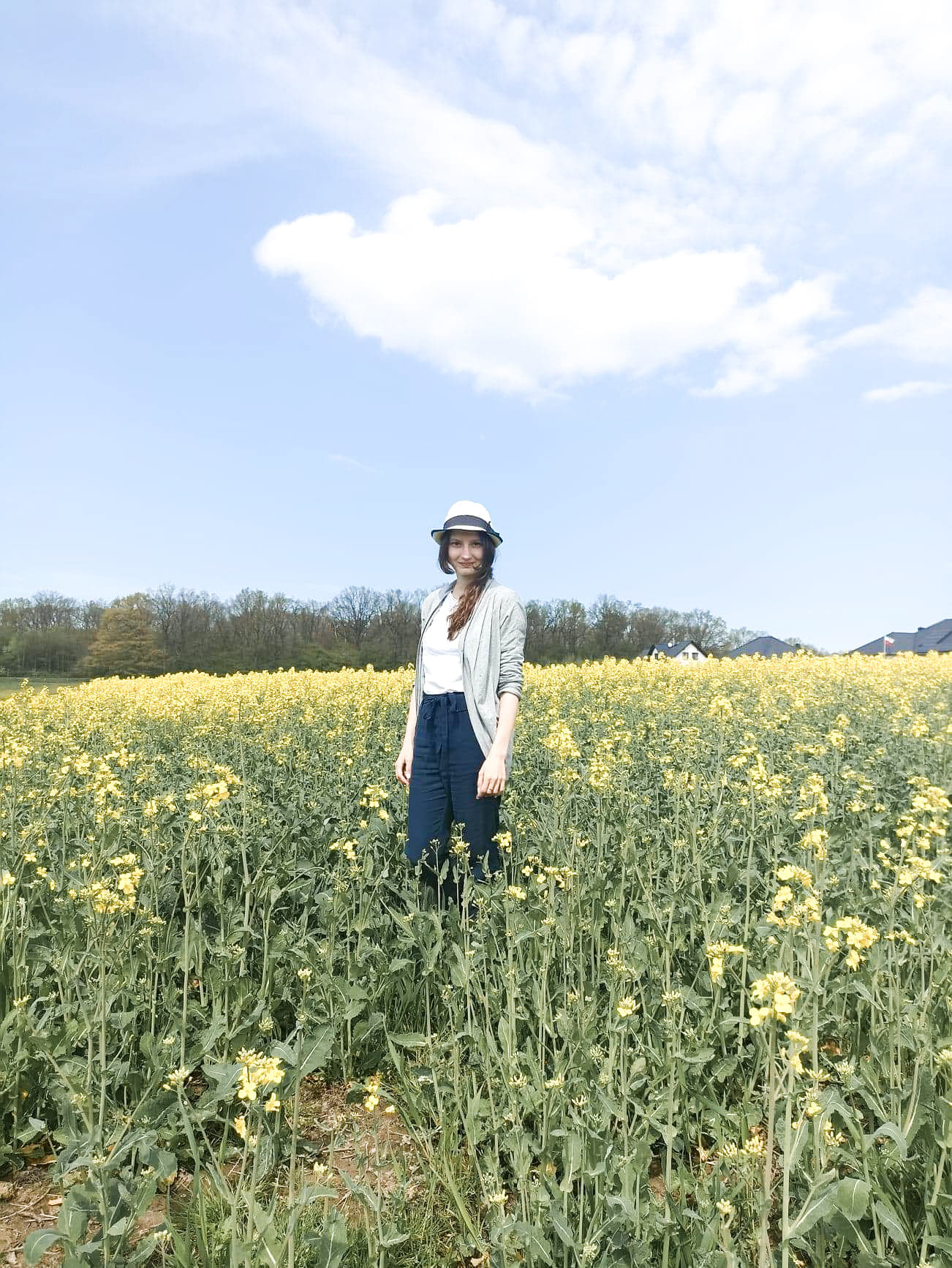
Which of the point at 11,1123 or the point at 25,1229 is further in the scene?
the point at 11,1123

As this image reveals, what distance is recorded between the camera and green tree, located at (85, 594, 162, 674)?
43.1 meters

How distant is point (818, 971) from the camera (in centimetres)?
214

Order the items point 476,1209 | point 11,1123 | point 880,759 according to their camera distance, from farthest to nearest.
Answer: point 880,759, point 11,1123, point 476,1209

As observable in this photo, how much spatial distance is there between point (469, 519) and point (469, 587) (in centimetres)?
40

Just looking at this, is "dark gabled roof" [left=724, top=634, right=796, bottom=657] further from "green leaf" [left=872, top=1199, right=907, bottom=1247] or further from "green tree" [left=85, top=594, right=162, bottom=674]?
"green leaf" [left=872, top=1199, right=907, bottom=1247]

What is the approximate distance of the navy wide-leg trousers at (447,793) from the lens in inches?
166

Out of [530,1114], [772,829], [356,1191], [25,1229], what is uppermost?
[772,829]

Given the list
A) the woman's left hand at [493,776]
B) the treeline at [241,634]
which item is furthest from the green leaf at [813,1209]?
the treeline at [241,634]

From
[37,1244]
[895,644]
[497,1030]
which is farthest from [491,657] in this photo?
[895,644]

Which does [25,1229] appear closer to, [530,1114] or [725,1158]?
[530,1114]

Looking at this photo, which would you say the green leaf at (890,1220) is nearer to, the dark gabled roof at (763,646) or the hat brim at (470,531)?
the hat brim at (470,531)

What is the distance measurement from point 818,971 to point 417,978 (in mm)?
2295

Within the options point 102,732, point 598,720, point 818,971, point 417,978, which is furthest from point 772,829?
point 102,732

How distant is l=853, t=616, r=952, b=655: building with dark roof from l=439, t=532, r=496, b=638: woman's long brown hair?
190ft
